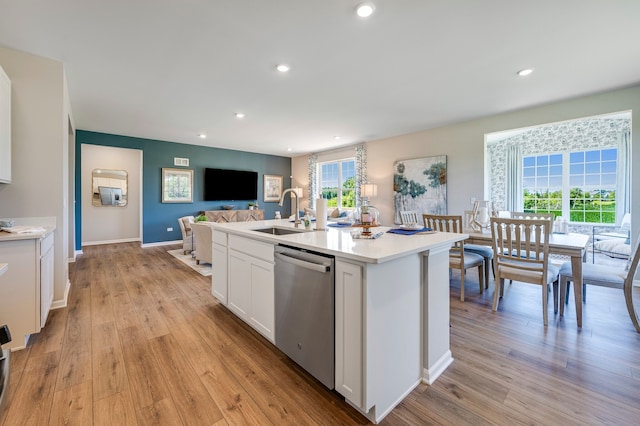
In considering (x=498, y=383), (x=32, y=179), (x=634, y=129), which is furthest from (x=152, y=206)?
(x=634, y=129)

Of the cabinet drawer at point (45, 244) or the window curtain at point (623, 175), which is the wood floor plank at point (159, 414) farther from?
the window curtain at point (623, 175)

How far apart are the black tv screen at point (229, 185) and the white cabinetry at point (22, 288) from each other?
5.51 meters

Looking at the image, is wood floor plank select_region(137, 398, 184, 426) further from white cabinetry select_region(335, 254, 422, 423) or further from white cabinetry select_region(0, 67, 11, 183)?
white cabinetry select_region(0, 67, 11, 183)

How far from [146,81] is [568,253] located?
16.2 ft

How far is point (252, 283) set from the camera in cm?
228

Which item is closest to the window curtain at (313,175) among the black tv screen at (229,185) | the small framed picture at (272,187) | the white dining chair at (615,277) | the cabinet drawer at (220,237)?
the small framed picture at (272,187)

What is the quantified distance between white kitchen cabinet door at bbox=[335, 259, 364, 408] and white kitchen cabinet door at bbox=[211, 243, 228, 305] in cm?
164

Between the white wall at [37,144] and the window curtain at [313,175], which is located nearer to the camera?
the white wall at [37,144]

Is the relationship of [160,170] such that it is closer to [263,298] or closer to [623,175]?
[263,298]

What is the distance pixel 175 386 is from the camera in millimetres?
1688

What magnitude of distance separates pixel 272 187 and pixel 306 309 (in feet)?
24.7

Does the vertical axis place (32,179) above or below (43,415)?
above

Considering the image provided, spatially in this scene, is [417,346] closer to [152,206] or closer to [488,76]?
[488,76]

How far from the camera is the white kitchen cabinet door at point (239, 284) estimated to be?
236 centimetres
